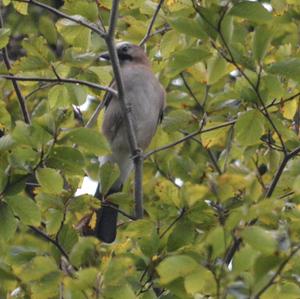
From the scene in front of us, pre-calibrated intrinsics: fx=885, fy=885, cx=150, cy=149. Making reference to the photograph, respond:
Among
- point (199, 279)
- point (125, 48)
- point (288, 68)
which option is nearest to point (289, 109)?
point (288, 68)

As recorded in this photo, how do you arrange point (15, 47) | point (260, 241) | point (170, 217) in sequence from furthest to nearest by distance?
point (15, 47)
point (170, 217)
point (260, 241)

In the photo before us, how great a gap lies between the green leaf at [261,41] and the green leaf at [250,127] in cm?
33

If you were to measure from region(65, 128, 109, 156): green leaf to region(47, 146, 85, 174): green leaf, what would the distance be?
42 millimetres

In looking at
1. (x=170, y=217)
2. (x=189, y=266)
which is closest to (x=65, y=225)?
(x=170, y=217)

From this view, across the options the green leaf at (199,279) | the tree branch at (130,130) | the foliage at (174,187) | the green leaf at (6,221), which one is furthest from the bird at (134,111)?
the green leaf at (199,279)

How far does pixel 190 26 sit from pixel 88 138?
54cm

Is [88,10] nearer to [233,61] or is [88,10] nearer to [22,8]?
[22,8]

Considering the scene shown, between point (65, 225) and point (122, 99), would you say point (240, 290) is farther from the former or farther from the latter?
point (122, 99)

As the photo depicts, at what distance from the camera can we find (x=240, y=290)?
2.47m

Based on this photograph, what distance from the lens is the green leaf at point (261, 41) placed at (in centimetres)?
317

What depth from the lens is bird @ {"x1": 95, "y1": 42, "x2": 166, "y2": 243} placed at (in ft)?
16.7

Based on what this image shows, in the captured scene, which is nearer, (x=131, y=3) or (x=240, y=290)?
(x=240, y=290)

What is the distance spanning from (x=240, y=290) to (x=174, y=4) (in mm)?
1724

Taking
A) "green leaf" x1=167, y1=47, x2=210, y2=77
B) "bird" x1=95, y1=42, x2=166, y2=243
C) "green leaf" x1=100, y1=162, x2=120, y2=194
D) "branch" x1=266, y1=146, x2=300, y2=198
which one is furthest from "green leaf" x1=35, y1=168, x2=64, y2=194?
"bird" x1=95, y1=42, x2=166, y2=243
